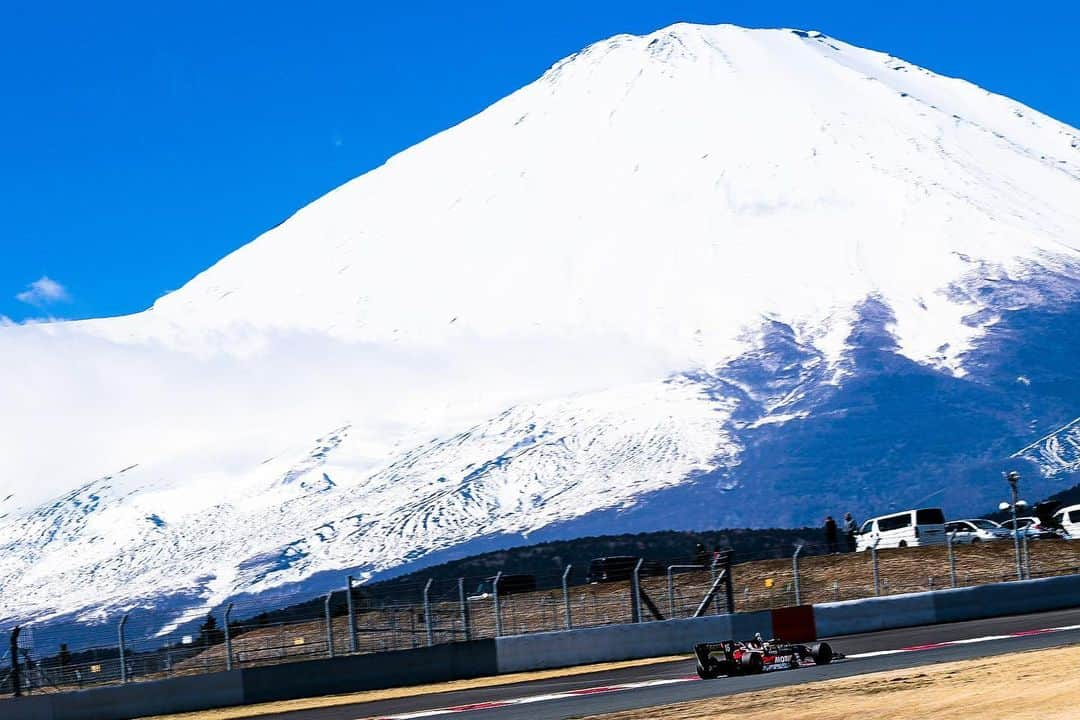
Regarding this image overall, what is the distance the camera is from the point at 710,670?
33.2 metres

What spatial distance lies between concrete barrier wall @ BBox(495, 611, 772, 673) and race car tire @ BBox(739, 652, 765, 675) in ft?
33.6

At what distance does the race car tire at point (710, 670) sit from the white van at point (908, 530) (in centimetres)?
4017

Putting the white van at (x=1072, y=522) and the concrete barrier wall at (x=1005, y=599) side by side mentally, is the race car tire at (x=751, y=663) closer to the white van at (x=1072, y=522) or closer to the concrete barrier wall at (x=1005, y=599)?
the concrete barrier wall at (x=1005, y=599)

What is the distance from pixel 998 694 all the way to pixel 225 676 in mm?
19028

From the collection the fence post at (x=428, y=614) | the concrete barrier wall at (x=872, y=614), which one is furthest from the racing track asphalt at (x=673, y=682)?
the fence post at (x=428, y=614)

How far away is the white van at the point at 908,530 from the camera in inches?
2899

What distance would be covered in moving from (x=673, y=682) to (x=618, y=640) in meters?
9.89

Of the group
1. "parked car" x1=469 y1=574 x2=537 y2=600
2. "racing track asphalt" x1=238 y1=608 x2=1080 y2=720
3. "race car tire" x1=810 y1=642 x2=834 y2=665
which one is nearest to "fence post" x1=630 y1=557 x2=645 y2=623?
"parked car" x1=469 y1=574 x2=537 y2=600

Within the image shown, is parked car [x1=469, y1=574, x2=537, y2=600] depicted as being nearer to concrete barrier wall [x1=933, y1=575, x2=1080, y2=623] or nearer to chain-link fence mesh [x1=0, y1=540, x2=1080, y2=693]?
chain-link fence mesh [x1=0, y1=540, x2=1080, y2=693]

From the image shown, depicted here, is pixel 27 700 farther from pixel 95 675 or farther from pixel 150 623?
pixel 150 623

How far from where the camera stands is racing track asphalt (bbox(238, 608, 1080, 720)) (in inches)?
1173

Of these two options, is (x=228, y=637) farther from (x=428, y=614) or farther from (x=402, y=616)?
(x=402, y=616)

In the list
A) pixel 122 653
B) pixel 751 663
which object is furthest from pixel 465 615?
pixel 751 663

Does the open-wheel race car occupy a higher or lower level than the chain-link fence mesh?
lower
